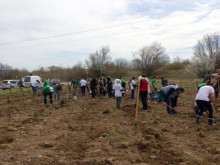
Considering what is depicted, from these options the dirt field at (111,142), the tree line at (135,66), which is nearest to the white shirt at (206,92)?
the dirt field at (111,142)

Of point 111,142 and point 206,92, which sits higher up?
point 206,92

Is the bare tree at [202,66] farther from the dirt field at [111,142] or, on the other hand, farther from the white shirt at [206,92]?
the white shirt at [206,92]

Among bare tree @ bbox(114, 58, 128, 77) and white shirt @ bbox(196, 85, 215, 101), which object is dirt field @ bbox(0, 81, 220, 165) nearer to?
white shirt @ bbox(196, 85, 215, 101)

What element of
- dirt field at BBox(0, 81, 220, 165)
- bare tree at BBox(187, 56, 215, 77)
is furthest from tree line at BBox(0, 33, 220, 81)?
dirt field at BBox(0, 81, 220, 165)

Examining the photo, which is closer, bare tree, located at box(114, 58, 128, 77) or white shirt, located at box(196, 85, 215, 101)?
white shirt, located at box(196, 85, 215, 101)

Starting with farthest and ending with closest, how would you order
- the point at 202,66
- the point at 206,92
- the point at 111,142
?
1. the point at 202,66
2. the point at 206,92
3. the point at 111,142

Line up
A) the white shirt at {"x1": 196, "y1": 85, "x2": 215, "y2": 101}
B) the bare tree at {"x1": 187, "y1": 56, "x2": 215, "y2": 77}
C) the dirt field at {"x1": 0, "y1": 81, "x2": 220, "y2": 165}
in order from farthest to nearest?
the bare tree at {"x1": 187, "y1": 56, "x2": 215, "y2": 77} < the white shirt at {"x1": 196, "y1": 85, "x2": 215, "y2": 101} < the dirt field at {"x1": 0, "y1": 81, "x2": 220, "y2": 165}

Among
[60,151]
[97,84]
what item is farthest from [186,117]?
[97,84]

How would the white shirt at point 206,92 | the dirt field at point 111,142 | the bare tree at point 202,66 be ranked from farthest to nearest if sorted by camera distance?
the bare tree at point 202,66, the white shirt at point 206,92, the dirt field at point 111,142

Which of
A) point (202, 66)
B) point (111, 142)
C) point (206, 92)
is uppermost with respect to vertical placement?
point (202, 66)

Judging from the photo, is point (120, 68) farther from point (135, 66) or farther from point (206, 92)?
point (206, 92)

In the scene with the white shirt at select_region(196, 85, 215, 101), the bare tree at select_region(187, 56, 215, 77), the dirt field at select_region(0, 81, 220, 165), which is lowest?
the dirt field at select_region(0, 81, 220, 165)

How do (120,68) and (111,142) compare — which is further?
(120,68)

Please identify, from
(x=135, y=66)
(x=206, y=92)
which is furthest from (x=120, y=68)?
(x=206, y=92)
